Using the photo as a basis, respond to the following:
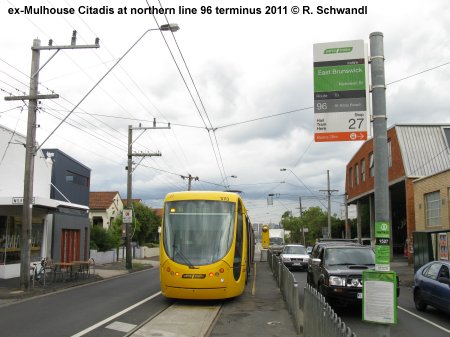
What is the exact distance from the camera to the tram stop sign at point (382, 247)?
18.5ft

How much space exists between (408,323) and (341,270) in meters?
1.85

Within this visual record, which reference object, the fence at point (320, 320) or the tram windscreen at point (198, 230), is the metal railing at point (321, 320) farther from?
the tram windscreen at point (198, 230)

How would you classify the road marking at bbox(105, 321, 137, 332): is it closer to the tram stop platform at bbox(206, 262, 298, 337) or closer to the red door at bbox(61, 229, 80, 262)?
the tram stop platform at bbox(206, 262, 298, 337)

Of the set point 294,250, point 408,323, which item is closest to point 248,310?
point 408,323

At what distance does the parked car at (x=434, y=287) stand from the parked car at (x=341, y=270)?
49.1 inches

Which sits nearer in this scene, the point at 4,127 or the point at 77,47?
the point at 77,47

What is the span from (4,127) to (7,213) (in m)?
3.81

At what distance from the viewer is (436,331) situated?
9.86m

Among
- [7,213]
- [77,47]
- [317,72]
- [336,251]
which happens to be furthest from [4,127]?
[317,72]

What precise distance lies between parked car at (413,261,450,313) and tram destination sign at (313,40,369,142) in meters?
5.89

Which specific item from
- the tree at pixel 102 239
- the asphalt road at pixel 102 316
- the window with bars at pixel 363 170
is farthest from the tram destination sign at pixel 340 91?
the window with bars at pixel 363 170

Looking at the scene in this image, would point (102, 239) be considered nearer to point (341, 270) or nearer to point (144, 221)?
point (144, 221)

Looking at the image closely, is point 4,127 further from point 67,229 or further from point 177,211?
point 177,211

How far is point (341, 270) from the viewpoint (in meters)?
11.8
